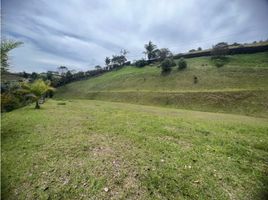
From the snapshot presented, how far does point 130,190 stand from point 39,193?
2570mm

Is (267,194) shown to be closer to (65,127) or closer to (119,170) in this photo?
(119,170)

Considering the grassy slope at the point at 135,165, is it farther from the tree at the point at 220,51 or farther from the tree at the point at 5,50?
the tree at the point at 220,51

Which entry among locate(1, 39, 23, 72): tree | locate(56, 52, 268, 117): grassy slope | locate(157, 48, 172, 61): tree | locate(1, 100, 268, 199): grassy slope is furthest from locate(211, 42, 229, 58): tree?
locate(1, 39, 23, 72): tree

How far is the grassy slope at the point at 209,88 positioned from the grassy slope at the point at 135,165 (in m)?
14.4

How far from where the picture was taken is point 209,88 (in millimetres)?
29688

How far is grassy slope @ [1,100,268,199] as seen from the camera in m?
4.78

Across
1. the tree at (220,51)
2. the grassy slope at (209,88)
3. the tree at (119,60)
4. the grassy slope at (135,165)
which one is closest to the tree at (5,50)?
the grassy slope at (135,165)

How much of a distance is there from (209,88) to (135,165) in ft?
89.6

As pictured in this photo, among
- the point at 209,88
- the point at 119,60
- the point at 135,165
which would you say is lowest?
the point at 209,88

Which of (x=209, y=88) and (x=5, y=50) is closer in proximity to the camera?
(x=5, y=50)

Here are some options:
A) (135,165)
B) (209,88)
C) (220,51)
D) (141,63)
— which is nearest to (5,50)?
(135,165)

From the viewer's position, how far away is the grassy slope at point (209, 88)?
73.9ft

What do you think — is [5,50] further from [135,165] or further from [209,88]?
[209,88]

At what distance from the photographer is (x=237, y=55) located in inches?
1779
